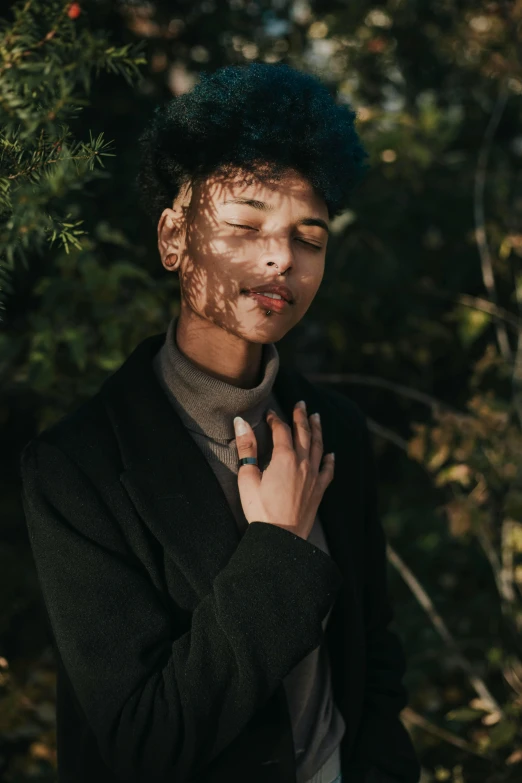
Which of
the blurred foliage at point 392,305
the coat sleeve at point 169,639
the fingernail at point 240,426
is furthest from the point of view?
the blurred foliage at point 392,305

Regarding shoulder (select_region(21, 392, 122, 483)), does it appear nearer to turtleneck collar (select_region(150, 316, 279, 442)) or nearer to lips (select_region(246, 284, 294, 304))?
turtleneck collar (select_region(150, 316, 279, 442))

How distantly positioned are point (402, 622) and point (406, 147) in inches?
75.5

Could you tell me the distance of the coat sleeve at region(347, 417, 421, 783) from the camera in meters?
1.85

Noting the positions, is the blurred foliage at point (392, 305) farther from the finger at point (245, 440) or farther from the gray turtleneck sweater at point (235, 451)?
the finger at point (245, 440)

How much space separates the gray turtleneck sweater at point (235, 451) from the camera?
1.69m

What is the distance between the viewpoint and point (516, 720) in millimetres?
2854

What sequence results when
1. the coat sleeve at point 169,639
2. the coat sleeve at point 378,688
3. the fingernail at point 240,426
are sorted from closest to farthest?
1. the coat sleeve at point 169,639
2. the fingernail at point 240,426
3. the coat sleeve at point 378,688

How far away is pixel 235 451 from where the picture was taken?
5.60ft

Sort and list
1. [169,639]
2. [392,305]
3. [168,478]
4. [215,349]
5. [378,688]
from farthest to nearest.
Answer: [392,305] → [378,688] → [215,349] → [168,478] → [169,639]

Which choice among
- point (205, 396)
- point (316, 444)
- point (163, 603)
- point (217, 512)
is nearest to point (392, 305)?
point (316, 444)

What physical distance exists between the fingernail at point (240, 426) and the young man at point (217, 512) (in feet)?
0.04

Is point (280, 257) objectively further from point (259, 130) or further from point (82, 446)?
point (82, 446)

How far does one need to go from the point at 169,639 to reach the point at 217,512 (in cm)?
24

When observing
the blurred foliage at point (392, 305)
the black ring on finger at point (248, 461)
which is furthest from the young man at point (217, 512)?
the blurred foliage at point (392, 305)
